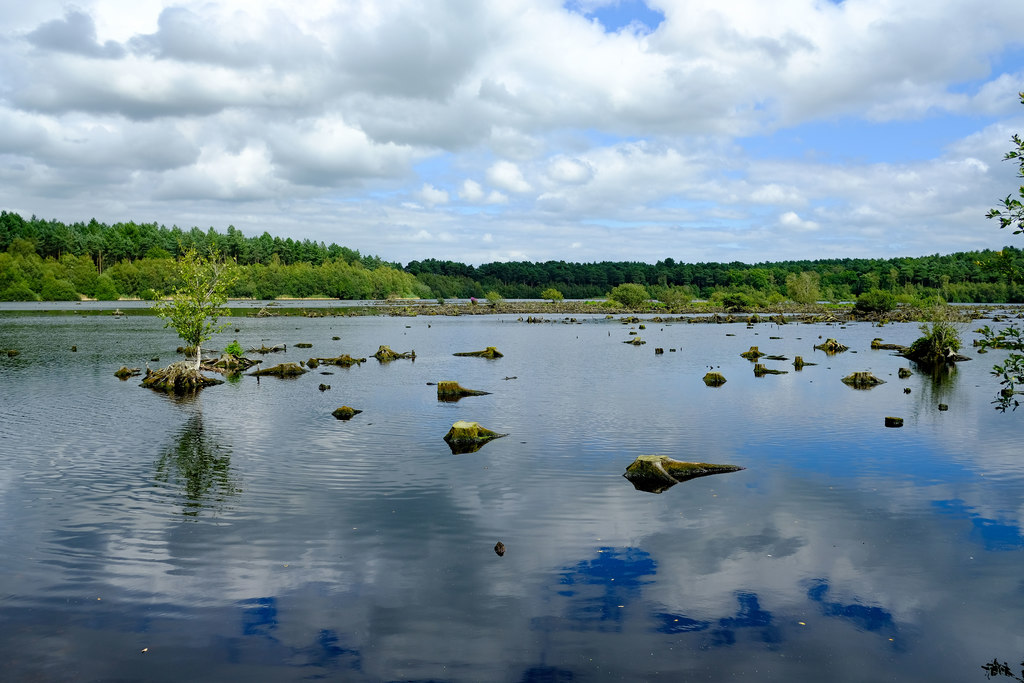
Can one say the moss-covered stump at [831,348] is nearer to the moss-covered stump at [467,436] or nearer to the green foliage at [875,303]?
the moss-covered stump at [467,436]

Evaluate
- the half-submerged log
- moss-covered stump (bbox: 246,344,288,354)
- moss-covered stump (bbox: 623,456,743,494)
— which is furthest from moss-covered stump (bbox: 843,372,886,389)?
moss-covered stump (bbox: 246,344,288,354)

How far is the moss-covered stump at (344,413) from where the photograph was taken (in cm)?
3934

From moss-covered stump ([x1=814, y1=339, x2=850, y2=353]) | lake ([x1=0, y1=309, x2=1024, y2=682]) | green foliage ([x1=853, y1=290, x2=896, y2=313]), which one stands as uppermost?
green foliage ([x1=853, y1=290, x2=896, y2=313])

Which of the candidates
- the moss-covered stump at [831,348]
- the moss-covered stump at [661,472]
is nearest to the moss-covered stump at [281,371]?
the moss-covered stump at [661,472]

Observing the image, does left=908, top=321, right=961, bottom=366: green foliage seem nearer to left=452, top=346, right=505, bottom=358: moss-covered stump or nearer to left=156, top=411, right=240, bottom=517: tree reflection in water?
left=452, top=346, right=505, bottom=358: moss-covered stump

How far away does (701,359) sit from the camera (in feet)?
240

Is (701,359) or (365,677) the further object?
(701,359)

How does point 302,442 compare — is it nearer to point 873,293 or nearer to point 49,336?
point 49,336

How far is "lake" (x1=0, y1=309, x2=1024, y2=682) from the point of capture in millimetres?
13789

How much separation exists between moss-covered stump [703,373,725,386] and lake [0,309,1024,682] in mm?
9364

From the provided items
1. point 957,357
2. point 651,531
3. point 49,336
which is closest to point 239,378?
point 651,531

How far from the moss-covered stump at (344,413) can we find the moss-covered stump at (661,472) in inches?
709

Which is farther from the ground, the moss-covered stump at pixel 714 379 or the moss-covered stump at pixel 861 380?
the moss-covered stump at pixel 861 380

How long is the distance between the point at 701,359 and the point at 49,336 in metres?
85.4
